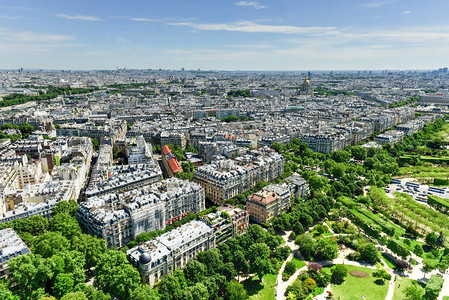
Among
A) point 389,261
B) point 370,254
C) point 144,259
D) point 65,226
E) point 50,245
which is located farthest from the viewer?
point 389,261

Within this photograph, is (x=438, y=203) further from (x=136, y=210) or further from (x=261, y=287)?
(x=136, y=210)

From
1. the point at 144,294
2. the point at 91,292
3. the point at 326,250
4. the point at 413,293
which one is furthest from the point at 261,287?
the point at 91,292

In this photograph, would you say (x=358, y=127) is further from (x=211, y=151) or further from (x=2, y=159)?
(x=2, y=159)

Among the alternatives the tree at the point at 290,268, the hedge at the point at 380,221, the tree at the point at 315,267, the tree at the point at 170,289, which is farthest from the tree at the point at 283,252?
the hedge at the point at 380,221

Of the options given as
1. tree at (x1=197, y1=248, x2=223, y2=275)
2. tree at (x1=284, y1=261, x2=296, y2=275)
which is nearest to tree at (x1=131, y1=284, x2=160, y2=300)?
tree at (x1=197, y1=248, x2=223, y2=275)

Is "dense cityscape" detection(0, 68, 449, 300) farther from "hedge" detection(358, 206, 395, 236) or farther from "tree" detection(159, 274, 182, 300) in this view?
"hedge" detection(358, 206, 395, 236)

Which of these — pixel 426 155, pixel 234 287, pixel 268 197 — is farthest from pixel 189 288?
pixel 426 155
